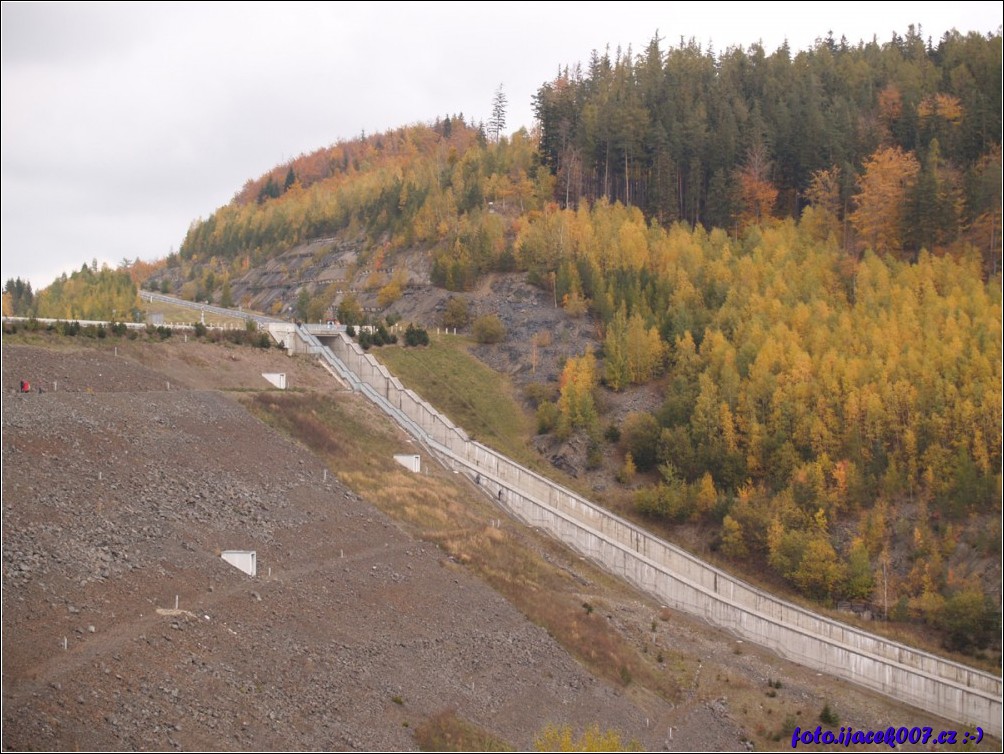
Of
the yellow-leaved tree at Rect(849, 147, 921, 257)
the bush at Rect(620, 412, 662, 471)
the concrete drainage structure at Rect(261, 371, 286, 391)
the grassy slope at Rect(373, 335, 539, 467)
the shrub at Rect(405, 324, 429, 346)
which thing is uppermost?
the yellow-leaved tree at Rect(849, 147, 921, 257)

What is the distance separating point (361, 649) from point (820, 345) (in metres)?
29.4

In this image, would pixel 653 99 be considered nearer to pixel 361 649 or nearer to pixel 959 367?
pixel 959 367

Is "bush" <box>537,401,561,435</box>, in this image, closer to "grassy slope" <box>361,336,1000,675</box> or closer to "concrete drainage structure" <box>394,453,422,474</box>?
"grassy slope" <box>361,336,1000,675</box>

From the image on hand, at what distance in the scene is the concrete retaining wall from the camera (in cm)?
3862

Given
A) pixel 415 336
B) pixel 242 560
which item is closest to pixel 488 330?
pixel 415 336

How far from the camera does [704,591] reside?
1688 inches

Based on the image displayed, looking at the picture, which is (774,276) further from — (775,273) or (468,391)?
(468,391)

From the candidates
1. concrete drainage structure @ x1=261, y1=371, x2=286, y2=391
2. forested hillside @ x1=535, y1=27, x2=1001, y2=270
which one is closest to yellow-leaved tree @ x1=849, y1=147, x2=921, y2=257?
forested hillside @ x1=535, y1=27, x2=1001, y2=270

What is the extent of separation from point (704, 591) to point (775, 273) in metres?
20.4

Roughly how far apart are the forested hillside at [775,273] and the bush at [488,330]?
3712mm

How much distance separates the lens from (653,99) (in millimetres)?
77750

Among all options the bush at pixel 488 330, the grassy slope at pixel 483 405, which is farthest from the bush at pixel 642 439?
the bush at pixel 488 330

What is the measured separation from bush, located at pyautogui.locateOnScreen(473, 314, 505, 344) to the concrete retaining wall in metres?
7.96

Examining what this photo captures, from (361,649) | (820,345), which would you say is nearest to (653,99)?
(820,345)
